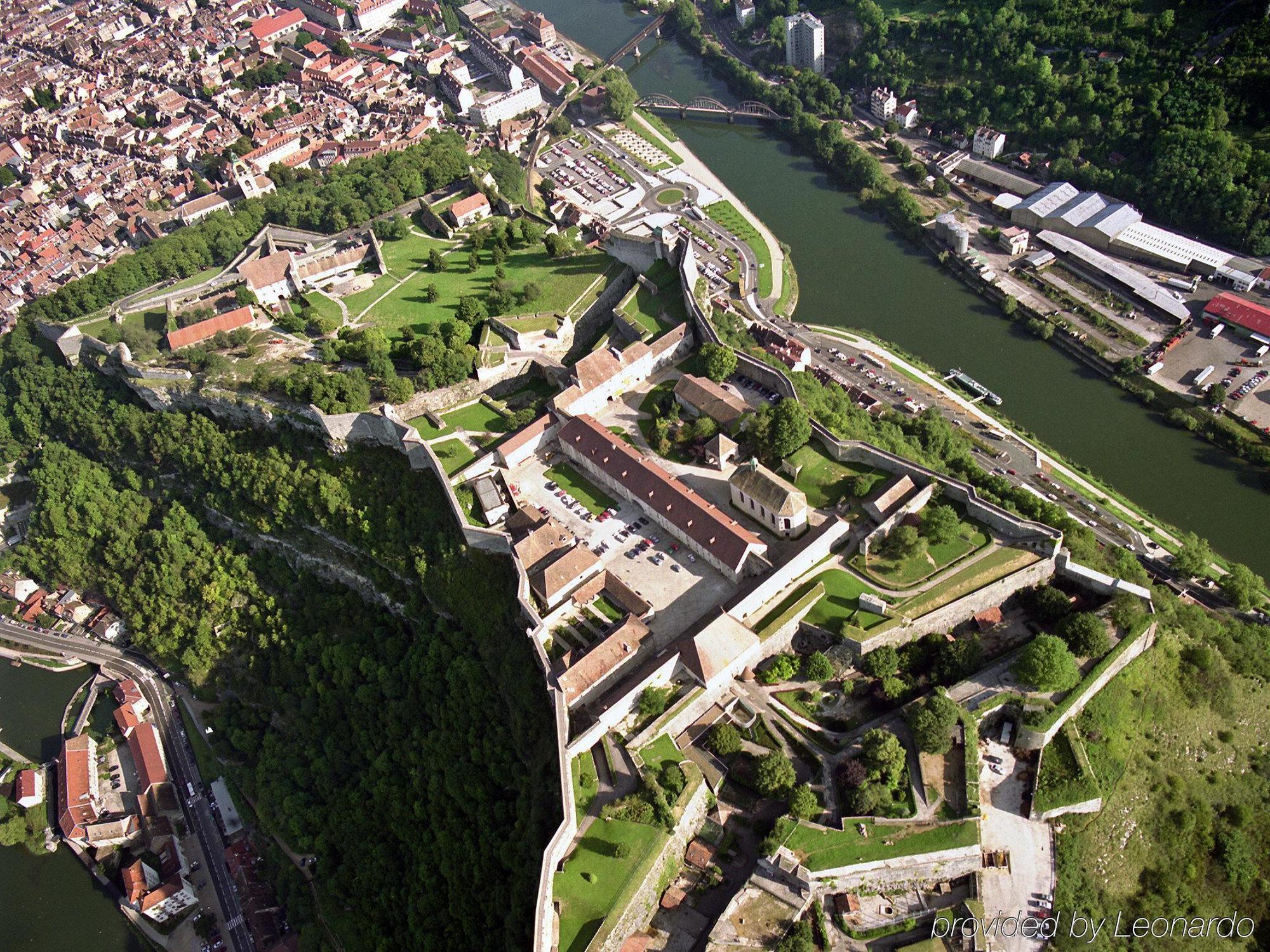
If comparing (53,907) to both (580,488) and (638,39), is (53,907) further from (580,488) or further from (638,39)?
(638,39)

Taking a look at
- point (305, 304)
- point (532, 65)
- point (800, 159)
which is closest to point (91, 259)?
point (305, 304)

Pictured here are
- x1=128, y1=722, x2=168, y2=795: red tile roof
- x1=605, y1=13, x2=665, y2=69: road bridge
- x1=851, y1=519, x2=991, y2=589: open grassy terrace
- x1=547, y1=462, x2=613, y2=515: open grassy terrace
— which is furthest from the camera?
x1=605, y1=13, x2=665, y2=69: road bridge

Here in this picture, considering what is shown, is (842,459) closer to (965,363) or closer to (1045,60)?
(965,363)

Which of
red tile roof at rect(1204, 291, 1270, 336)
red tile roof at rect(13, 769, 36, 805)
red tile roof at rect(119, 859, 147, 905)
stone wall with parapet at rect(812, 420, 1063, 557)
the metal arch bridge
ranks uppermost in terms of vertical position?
the metal arch bridge

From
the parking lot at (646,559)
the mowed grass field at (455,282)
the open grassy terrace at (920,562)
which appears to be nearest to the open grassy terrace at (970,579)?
the open grassy terrace at (920,562)

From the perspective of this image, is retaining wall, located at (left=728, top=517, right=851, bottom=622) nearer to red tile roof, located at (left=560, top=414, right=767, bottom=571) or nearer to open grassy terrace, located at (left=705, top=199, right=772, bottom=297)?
red tile roof, located at (left=560, top=414, right=767, bottom=571)

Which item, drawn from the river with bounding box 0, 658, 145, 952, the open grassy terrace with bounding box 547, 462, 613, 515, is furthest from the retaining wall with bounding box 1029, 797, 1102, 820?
the river with bounding box 0, 658, 145, 952

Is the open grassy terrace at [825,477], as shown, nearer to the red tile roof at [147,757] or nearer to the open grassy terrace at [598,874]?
the open grassy terrace at [598,874]
